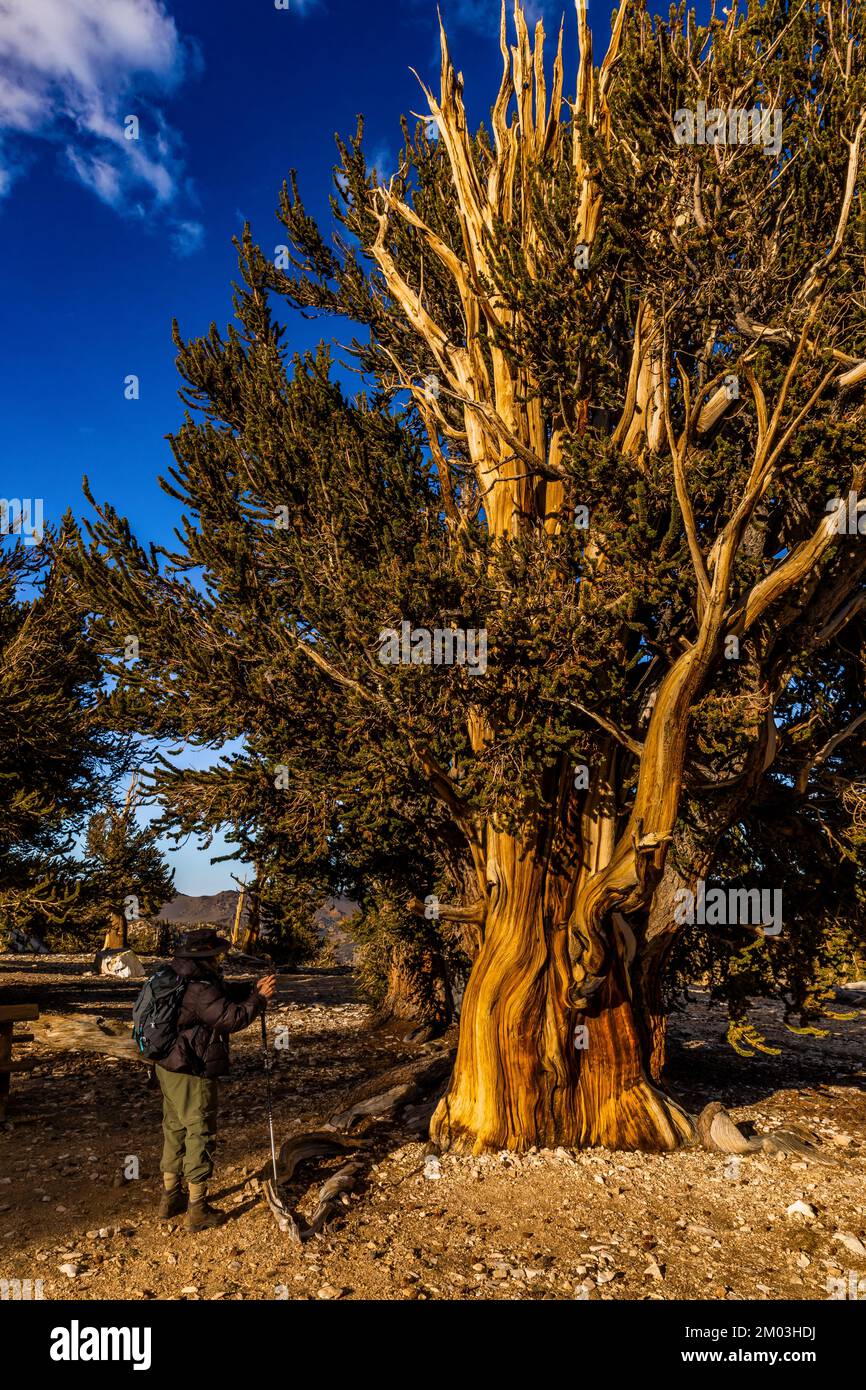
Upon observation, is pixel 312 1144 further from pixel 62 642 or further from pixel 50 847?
pixel 62 642

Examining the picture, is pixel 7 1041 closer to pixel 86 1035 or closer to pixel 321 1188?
Answer: pixel 86 1035

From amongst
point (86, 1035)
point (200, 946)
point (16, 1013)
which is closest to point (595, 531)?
point (200, 946)

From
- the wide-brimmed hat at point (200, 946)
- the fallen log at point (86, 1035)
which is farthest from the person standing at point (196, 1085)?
the fallen log at point (86, 1035)

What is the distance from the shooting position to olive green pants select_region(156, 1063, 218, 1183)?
16.4ft

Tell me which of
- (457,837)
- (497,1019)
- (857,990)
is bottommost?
(857,990)

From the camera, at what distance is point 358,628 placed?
6031 mm

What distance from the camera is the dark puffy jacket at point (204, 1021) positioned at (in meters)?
5.01

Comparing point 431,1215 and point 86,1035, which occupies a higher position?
point 431,1215

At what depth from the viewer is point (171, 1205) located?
5.05 m

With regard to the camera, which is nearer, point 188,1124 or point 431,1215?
point 188,1124

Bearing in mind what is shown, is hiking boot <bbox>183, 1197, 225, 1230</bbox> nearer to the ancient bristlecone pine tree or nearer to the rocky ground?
the rocky ground

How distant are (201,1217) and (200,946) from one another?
1534 mm

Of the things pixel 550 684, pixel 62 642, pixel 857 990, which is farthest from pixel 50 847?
pixel 857 990
